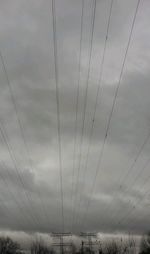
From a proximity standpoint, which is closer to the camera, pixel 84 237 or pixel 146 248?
pixel 84 237

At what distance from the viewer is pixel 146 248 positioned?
19650 centimetres

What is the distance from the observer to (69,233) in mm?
170250

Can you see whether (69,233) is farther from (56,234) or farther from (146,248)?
(146,248)

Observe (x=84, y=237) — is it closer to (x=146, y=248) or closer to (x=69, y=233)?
(x=69, y=233)

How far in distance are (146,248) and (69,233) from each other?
50981 millimetres

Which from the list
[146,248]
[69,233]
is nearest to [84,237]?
[69,233]

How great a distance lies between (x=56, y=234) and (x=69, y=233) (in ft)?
23.4

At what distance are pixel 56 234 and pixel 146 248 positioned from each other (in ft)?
178

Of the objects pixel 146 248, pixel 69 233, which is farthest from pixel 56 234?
pixel 146 248

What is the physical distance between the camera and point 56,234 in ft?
569

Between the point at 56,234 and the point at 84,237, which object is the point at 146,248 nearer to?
the point at 84,237

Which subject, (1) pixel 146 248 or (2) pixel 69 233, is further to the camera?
(1) pixel 146 248
